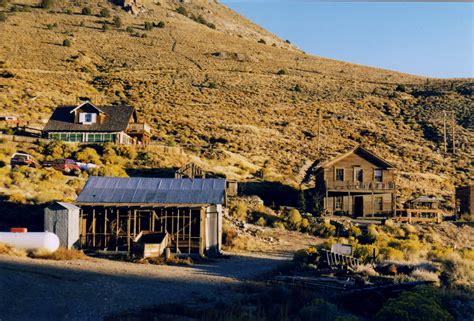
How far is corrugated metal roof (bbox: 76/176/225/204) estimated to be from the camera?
101 feet

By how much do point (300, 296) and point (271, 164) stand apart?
42506mm

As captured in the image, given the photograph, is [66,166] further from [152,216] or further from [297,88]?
[297,88]

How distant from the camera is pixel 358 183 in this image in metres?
46.8

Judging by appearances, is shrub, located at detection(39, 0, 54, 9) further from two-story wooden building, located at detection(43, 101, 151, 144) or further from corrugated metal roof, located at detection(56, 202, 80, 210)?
corrugated metal roof, located at detection(56, 202, 80, 210)

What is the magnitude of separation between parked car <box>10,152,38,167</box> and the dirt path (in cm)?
2109

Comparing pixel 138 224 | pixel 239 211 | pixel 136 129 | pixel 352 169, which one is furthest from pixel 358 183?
pixel 136 129

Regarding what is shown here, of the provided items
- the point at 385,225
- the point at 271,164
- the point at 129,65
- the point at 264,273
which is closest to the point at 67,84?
the point at 129,65

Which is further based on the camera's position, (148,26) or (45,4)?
(45,4)

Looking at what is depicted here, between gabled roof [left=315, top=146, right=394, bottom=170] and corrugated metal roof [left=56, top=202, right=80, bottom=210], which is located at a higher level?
gabled roof [left=315, top=146, right=394, bottom=170]

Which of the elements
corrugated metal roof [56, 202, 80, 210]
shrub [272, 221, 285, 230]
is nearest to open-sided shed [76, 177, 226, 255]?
corrugated metal roof [56, 202, 80, 210]

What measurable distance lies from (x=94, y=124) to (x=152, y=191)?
28159mm

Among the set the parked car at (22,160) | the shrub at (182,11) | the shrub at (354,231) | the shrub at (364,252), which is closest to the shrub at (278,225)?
the shrub at (354,231)

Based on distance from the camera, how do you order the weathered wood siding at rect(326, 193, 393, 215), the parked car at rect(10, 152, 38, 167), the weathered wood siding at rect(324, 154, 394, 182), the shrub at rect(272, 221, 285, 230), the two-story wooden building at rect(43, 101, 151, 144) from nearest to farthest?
the shrub at rect(272, 221, 285, 230)
the parked car at rect(10, 152, 38, 167)
the weathered wood siding at rect(326, 193, 393, 215)
the weathered wood siding at rect(324, 154, 394, 182)
the two-story wooden building at rect(43, 101, 151, 144)

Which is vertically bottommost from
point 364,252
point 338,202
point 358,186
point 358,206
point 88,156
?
point 364,252
